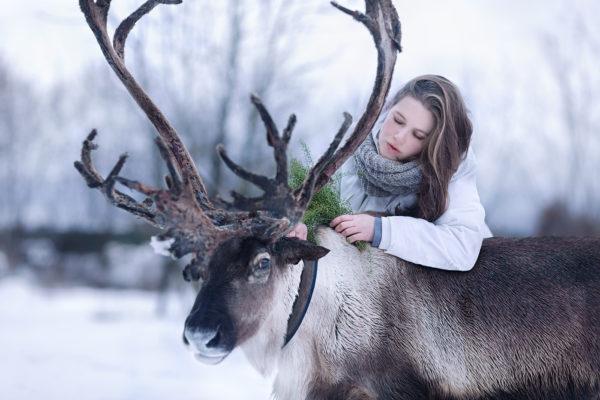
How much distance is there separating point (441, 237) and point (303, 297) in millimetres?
→ 694

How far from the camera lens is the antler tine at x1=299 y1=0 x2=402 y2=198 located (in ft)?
11.3

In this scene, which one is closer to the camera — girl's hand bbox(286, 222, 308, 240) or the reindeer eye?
the reindeer eye

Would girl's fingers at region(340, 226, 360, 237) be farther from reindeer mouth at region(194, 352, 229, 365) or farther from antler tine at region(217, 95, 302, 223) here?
reindeer mouth at region(194, 352, 229, 365)

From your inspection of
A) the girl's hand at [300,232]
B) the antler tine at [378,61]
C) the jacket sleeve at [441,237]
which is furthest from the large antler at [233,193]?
the jacket sleeve at [441,237]

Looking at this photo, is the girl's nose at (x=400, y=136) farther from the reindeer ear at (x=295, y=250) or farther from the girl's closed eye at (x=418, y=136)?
the reindeer ear at (x=295, y=250)

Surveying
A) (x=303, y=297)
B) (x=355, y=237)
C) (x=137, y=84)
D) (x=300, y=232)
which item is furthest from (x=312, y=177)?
(x=137, y=84)

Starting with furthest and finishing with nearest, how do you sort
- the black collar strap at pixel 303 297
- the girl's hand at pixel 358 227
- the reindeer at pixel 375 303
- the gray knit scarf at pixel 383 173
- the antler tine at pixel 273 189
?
the gray knit scarf at pixel 383 173 → the girl's hand at pixel 358 227 → the black collar strap at pixel 303 297 → the reindeer at pixel 375 303 → the antler tine at pixel 273 189

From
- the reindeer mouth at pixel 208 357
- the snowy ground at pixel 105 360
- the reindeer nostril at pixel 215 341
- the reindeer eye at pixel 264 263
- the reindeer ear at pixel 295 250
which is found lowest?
the snowy ground at pixel 105 360

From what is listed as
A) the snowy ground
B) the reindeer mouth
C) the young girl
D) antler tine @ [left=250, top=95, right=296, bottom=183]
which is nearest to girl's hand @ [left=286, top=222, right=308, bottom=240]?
the young girl

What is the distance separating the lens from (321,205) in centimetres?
362

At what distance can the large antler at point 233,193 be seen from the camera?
10.00 feet

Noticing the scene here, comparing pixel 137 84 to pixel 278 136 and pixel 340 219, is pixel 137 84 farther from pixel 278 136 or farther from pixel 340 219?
pixel 340 219

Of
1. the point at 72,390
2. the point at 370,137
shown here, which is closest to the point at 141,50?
the point at 72,390

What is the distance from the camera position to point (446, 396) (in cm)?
341
